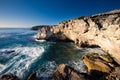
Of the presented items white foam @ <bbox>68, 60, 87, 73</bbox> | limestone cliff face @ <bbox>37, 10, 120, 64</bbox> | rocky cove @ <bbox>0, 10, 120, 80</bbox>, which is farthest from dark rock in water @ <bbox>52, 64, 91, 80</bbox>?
limestone cliff face @ <bbox>37, 10, 120, 64</bbox>

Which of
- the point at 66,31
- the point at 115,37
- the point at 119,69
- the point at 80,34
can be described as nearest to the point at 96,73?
the point at 119,69

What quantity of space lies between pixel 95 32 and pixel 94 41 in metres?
2.48

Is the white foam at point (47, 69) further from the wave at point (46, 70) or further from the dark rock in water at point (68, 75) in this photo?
the dark rock in water at point (68, 75)

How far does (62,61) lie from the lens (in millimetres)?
20281

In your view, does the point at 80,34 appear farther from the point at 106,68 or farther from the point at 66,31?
the point at 106,68

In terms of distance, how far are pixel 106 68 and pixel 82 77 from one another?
4.16 meters

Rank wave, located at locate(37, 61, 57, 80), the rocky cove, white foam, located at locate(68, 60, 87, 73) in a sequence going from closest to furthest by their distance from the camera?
the rocky cove, wave, located at locate(37, 61, 57, 80), white foam, located at locate(68, 60, 87, 73)

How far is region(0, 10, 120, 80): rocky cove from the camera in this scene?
13.3 meters

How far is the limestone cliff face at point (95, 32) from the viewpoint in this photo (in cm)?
1962

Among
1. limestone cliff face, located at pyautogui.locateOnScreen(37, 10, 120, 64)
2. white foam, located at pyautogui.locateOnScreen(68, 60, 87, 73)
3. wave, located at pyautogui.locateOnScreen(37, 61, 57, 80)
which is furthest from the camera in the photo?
limestone cliff face, located at pyautogui.locateOnScreen(37, 10, 120, 64)

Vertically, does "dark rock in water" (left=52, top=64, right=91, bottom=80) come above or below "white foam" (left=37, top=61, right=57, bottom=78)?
above

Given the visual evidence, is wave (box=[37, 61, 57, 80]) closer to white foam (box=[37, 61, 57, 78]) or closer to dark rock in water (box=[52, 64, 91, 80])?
white foam (box=[37, 61, 57, 78])

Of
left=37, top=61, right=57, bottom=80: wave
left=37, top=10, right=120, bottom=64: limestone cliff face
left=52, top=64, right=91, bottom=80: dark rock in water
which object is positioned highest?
left=37, top=10, right=120, bottom=64: limestone cliff face

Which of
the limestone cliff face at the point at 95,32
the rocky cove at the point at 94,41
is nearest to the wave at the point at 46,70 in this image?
the rocky cove at the point at 94,41
